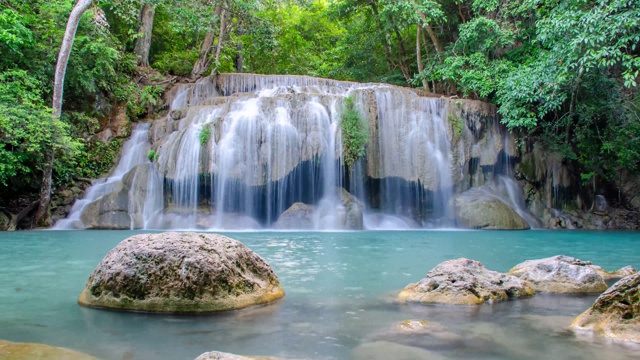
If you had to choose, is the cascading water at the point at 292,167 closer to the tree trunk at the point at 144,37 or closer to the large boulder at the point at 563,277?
the tree trunk at the point at 144,37

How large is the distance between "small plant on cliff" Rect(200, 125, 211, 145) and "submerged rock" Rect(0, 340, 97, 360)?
41.5ft

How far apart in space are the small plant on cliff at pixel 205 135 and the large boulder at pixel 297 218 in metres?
3.49

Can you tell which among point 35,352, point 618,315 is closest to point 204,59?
point 35,352

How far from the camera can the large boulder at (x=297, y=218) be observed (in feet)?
48.4

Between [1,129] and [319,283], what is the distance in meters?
12.4

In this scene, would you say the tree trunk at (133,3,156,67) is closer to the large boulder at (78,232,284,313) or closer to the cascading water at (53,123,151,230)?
the cascading water at (53,123,151,230)

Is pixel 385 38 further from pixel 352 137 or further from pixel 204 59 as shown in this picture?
pixel 352 137

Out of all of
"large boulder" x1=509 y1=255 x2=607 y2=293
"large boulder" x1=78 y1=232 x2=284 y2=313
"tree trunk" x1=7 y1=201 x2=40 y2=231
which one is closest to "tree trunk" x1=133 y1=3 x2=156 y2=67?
"tree trunk" x1=7 y1=201 x2=40 y2=231

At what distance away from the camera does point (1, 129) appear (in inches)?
530

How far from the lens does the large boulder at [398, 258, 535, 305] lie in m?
4.41

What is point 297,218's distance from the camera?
14914 mm

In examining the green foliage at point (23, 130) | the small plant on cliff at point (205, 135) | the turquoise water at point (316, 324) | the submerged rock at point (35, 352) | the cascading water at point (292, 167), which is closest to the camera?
the submerged rock at point (35, 352)

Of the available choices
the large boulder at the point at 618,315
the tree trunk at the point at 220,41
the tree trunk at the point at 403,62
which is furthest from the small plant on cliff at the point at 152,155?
the large boulder at the point at 618,315

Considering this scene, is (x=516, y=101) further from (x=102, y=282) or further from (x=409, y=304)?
(x=102, y=282)
